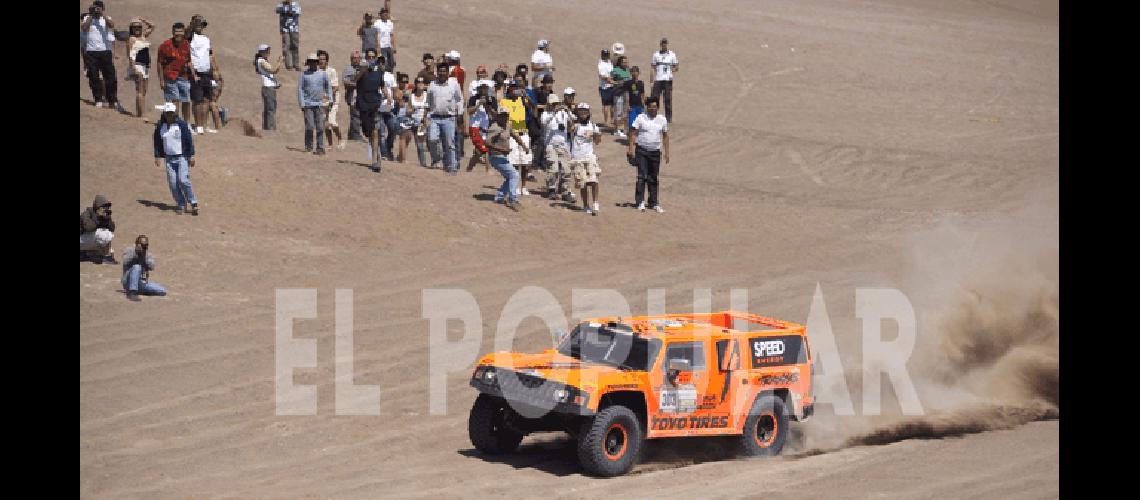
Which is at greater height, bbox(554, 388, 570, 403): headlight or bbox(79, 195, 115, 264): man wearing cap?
bbox(79, 195, 115, 264): man wearing cap

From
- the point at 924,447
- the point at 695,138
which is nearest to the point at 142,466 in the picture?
the point at 924,447

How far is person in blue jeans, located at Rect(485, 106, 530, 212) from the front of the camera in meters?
25.1

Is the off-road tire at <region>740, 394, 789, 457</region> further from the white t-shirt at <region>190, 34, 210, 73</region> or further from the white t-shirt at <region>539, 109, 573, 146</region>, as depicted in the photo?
the white t-shirt at <region>190, 34, 210, 73</region>

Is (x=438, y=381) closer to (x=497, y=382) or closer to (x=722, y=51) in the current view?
(x=497, y=382)

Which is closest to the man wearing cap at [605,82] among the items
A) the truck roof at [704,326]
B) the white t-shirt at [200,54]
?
the white t-shirt at [200,54]

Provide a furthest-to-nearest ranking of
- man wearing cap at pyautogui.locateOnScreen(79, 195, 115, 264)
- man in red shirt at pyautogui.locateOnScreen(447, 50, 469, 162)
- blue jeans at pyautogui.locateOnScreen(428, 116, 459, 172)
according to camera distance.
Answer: man in red shirt at pyautogui.locateOnScreen(447, 50, 469, 162)
blue jeans at pyautogui.locateOnScreen(428, 116, 459, 172)
man wearing cap at pyautogui.locateOnScreen(79, 195, 115, 264)

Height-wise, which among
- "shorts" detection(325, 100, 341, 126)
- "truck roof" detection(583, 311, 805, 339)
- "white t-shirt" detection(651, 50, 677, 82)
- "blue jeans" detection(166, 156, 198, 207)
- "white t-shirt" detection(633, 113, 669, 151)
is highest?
"white t-shirt" detection(651, 50, 677, 82)

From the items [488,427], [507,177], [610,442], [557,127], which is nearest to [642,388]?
[610,442]

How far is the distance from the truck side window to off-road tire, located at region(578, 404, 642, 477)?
861mm

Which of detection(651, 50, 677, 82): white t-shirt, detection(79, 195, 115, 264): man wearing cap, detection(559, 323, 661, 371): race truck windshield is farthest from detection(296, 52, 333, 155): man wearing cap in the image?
detection(559, 323, 661, 371): race truck windshield

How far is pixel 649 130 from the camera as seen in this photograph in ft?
85.9

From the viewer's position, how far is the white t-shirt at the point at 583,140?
2564 cm

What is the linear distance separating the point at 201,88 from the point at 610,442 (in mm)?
15103
